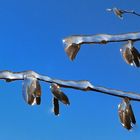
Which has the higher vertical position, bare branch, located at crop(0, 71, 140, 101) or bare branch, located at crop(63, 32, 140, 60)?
bare branch, located at crop(63, 32, 140, 60)

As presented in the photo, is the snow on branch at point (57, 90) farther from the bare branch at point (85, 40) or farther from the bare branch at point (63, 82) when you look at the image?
the bare branch at point (85, 40)

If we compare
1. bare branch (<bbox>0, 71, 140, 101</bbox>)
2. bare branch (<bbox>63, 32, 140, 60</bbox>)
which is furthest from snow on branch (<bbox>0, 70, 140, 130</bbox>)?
bare branch (<bbox>63, 32, 140, 60</bbox>)

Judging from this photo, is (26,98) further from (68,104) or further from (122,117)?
(122,117)

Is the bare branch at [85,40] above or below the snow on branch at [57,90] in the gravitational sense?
above

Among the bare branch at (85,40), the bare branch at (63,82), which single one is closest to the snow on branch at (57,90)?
the bare branch at (63,82)

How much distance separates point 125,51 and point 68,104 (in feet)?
1.00

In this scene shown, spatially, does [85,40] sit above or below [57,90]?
above

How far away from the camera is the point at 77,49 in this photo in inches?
50.7

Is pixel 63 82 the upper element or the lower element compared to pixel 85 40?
lower

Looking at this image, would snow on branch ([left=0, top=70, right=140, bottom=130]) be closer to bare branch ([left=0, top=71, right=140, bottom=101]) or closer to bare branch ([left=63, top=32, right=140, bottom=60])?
bare branch ([left=0, top=71, right=140, bottom=101])

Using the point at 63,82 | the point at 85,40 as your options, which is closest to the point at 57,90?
the point at 63,82

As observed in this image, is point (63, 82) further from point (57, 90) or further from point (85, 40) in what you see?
point (85, 40)

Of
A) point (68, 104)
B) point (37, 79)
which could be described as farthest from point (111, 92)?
point (37, 79)

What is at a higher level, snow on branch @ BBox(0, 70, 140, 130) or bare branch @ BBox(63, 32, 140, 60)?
bare branch @ BBox(63, 32, 140, 60)
